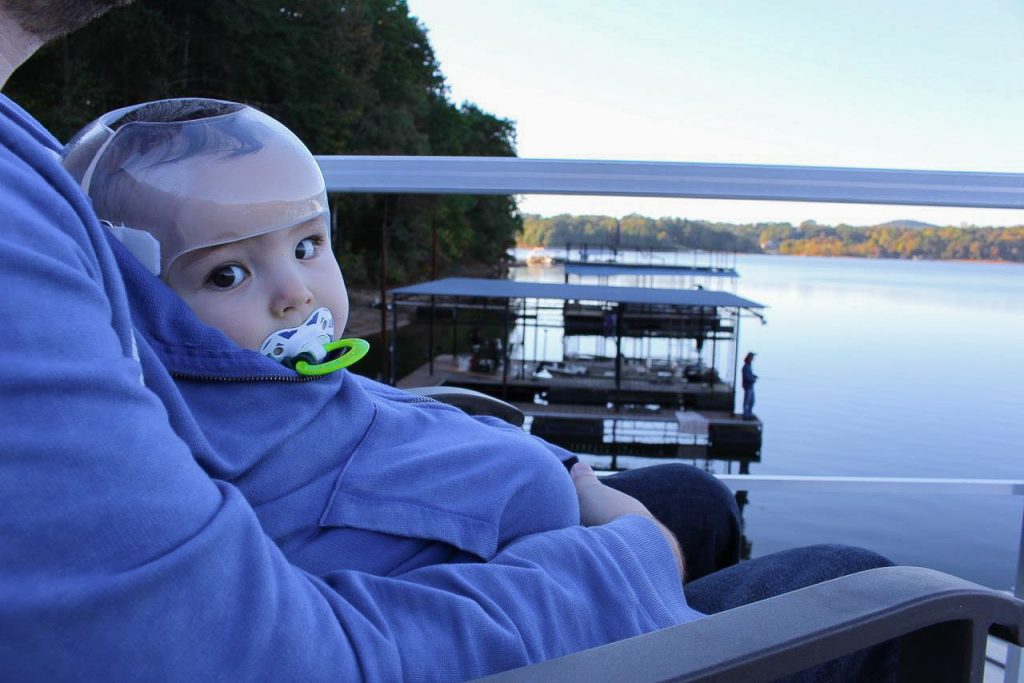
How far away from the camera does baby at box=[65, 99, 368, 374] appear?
0.59 metres

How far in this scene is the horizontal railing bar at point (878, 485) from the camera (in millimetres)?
1543

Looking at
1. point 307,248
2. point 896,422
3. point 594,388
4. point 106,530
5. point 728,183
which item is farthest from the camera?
point 896,422

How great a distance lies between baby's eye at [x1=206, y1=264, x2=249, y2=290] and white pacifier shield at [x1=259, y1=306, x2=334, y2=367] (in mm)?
49

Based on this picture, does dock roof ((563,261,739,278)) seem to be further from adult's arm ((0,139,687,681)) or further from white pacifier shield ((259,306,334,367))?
adult's arm ((0,139,687,681))

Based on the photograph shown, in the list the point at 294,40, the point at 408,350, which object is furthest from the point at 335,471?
the point at 408,350

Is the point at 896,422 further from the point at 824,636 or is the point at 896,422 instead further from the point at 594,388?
the point at 824,636

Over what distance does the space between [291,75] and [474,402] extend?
78.0ft

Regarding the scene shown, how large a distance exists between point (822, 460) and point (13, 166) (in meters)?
21.8

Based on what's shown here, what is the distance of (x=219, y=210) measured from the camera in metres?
0.59

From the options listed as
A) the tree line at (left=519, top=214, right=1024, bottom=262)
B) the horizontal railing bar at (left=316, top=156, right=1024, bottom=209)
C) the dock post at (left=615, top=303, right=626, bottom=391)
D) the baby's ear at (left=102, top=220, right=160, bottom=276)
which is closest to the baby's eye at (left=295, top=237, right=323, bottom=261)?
the baby's ear at (left=102, top=220, right=160, bottom=276)

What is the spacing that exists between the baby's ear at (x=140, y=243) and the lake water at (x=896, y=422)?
7.72ft

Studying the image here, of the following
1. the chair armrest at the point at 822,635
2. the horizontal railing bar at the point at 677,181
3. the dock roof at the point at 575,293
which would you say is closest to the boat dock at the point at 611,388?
the dock roof at the point at 575,293

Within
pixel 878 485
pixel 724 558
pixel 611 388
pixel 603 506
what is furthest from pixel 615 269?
pixel 603 506

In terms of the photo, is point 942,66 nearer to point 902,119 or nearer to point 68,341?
point 902,119
